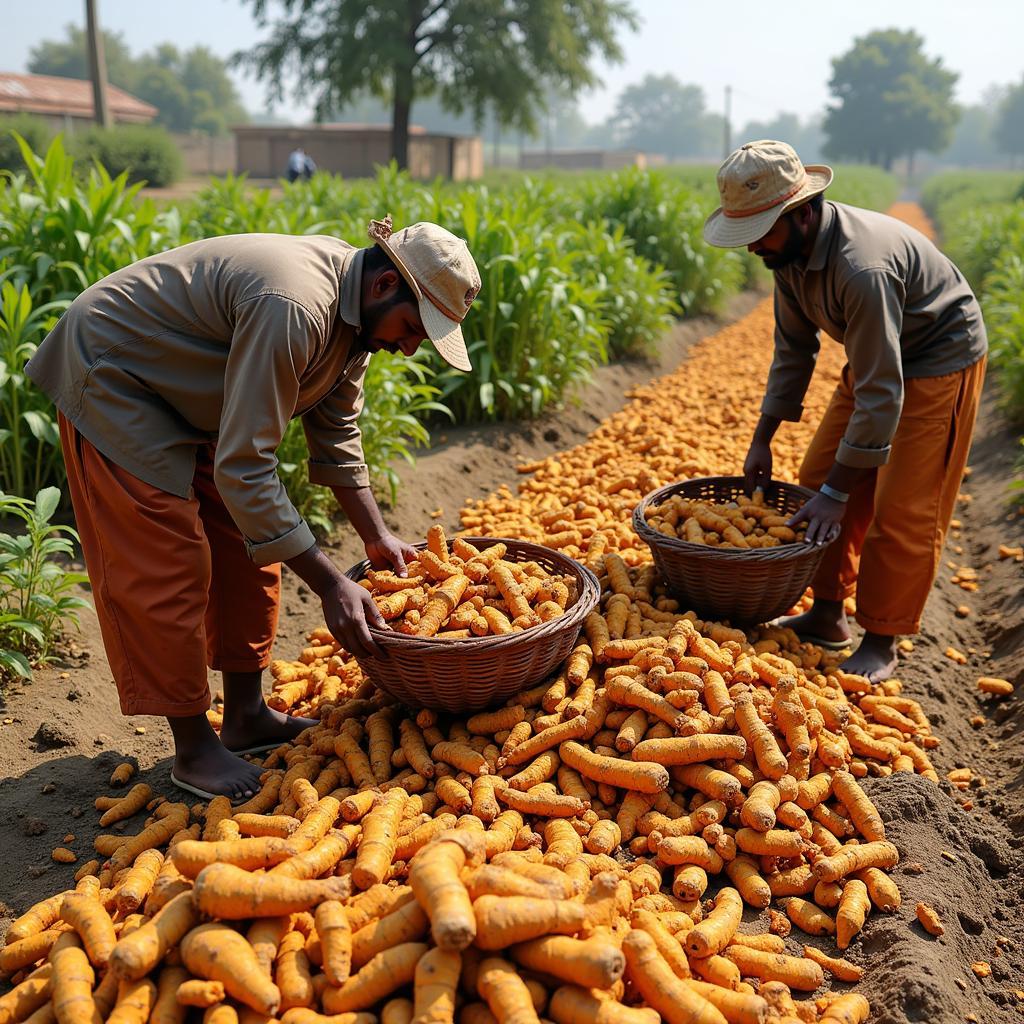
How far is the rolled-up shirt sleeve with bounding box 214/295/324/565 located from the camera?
2.14m

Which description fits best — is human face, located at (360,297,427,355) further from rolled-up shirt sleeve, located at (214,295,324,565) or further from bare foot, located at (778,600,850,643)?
bare foot, located at (778,600,850,643)

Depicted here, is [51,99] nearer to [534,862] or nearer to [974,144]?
[534,862]

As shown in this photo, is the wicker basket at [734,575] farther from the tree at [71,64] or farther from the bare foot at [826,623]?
the tree at [71,64]

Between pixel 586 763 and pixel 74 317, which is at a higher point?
pixel 74 317

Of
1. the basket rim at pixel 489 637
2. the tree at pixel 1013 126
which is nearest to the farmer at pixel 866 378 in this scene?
the basket rim at pixel 489 637

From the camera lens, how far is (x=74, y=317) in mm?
2393

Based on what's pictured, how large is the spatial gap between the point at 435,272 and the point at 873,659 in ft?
7.66

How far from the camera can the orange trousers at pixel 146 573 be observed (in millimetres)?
2414

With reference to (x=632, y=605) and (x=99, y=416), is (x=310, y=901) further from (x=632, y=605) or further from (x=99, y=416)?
(x=632, y=605)

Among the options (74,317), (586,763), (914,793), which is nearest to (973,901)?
(914,793)

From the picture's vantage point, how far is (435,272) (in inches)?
89.1

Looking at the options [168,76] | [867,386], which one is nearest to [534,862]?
[867,386]

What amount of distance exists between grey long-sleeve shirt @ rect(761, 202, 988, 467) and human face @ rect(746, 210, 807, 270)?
0.06m

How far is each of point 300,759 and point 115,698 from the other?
97 cm
